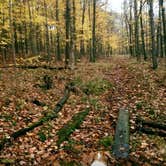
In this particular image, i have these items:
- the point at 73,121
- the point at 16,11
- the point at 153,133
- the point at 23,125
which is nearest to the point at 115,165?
the point at 153,133

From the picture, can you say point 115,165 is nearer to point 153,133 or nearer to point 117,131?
point 117,131

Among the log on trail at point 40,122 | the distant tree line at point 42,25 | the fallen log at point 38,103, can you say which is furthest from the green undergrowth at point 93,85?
the distant tree line at point 42,25

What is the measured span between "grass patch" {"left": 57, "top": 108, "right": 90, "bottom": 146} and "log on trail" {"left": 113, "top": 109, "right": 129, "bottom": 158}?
143cm

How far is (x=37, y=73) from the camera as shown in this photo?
56.5ft

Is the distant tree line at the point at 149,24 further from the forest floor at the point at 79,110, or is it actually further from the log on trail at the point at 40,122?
the log on trail at the point at 40,122

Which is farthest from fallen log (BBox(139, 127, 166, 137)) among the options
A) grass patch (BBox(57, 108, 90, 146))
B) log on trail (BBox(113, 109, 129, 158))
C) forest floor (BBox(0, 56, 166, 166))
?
grass patch (BBox(57, 108, 90, 146))

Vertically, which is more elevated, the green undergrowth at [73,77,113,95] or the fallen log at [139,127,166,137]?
the green undergrowth at [73,77,113,95]

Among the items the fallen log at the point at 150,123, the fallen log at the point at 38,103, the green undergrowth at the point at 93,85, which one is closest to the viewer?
the fallen log at the point at 150,123

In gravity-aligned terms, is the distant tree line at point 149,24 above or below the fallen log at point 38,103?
above

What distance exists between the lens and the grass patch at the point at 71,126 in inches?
318

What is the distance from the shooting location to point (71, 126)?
8.85m

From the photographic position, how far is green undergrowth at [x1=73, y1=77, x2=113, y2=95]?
13.8 metres

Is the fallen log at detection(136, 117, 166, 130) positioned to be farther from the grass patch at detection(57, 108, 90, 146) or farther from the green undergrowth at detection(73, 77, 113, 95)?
the green undergrowth at detection(73, 77, 113, 95)

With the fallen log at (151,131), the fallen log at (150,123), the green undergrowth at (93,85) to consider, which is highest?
the green undergrowth at (93,85)
